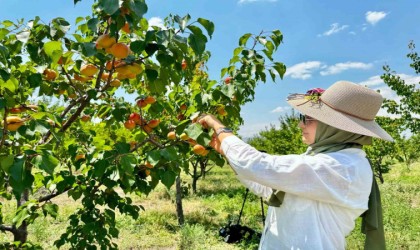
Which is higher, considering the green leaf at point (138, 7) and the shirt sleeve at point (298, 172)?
the green leaf at point (138, 7)

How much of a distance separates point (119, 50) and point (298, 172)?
0.89 meters

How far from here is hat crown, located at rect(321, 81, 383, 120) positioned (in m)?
1.59

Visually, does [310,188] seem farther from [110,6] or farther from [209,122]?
[110,6]

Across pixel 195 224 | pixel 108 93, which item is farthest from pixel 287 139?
pixel 108 93

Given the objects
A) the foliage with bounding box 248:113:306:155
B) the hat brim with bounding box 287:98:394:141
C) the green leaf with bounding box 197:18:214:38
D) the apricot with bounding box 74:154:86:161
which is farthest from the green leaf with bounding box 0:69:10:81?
the foliage with bounding box 248:113:306:155

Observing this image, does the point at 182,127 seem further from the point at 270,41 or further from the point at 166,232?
the point at 166,232

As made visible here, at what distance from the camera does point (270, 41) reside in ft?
6.76

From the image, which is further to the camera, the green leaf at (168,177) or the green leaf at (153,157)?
the green leaf at (168,177)

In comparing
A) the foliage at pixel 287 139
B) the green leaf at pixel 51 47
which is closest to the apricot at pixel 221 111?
the green leaf at pixel 51 47

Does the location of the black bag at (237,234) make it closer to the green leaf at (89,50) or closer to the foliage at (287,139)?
the green leaf at (89,50)

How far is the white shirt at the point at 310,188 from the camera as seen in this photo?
1.44m

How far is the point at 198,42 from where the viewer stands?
58.4 inches

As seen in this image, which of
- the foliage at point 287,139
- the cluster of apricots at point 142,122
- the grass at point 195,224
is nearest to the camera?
the cluster of apricots at point 142,122

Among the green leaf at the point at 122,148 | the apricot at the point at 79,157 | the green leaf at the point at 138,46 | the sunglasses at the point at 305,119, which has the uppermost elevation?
the green leaf at the point at 138,46
